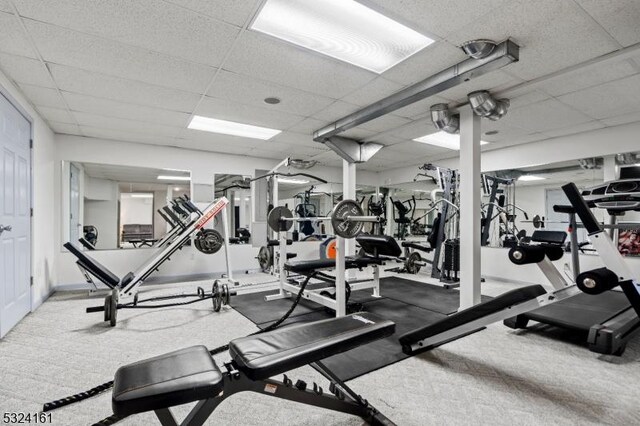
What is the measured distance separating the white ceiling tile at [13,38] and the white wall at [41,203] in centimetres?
73

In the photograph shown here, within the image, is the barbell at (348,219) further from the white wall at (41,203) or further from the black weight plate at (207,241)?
the white wall at (41,203)

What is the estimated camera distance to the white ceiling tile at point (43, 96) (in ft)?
10.5

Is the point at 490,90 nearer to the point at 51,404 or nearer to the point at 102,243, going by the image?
the point at 51,404

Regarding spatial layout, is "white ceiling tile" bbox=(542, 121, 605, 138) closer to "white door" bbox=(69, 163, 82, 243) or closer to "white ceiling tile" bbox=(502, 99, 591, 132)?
"white ceiling tile" bbox=(502, 99, 591, 132)

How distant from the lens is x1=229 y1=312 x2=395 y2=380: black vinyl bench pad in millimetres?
1300

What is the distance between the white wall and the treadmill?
17.5 feet

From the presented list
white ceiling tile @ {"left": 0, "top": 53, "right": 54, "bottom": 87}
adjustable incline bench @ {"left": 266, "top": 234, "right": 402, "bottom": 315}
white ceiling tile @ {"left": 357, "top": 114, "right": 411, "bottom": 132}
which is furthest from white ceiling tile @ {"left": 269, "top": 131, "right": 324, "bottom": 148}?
white ceiling tile @ {"left": 0, "top": 53, "right": 54, "bottom": 87}

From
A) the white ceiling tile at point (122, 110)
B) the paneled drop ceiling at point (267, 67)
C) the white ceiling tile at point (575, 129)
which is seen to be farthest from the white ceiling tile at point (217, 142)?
the white ceiling tile at point (575, 129)

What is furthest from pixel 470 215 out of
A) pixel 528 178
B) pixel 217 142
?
pixel 217 142

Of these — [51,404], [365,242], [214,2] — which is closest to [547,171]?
[365,242]

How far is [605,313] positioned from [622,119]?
8.93 ft

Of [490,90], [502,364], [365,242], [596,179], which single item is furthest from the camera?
[596,179]

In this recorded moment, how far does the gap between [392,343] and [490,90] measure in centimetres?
278

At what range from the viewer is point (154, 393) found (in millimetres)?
1081
